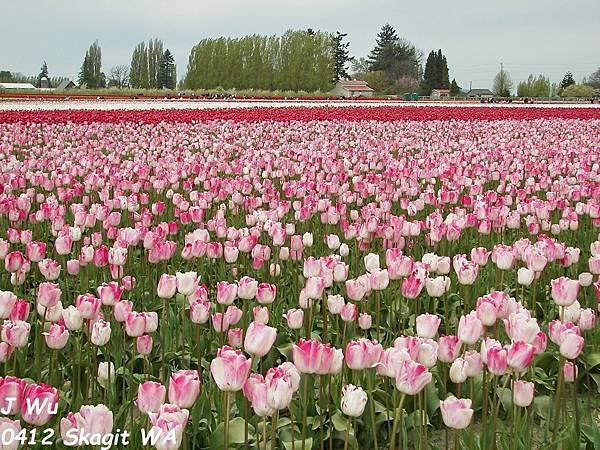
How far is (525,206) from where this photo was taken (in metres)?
4.41

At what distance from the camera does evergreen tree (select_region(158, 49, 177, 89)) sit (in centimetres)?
8544

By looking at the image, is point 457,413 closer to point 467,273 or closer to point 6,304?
point 467,273

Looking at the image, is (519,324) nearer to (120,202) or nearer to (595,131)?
(120,202)

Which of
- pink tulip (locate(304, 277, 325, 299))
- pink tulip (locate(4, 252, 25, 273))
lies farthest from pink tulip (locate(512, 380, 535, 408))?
pink tulip (locate(4, 252, 25, 273))

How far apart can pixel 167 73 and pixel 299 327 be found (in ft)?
325

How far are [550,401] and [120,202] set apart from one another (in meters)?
2.89

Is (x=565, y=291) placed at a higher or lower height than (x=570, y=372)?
higher

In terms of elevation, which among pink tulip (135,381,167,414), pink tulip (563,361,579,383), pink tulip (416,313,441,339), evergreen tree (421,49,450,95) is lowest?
pink tulip (563,361,579,383)

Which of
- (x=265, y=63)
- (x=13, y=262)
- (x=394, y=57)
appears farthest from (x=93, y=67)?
(x=13, y=262)

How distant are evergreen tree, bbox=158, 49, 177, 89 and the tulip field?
8234 centimetres

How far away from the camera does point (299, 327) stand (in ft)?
7.47

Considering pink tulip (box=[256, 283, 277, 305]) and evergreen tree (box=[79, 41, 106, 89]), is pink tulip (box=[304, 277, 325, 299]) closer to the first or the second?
pink tulip (box=[256, 283, 277, 305])

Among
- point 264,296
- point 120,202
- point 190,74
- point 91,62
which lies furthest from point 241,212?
point 91,62

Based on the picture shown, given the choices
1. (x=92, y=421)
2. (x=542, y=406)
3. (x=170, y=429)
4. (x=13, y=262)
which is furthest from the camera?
(x=13, y=262)
